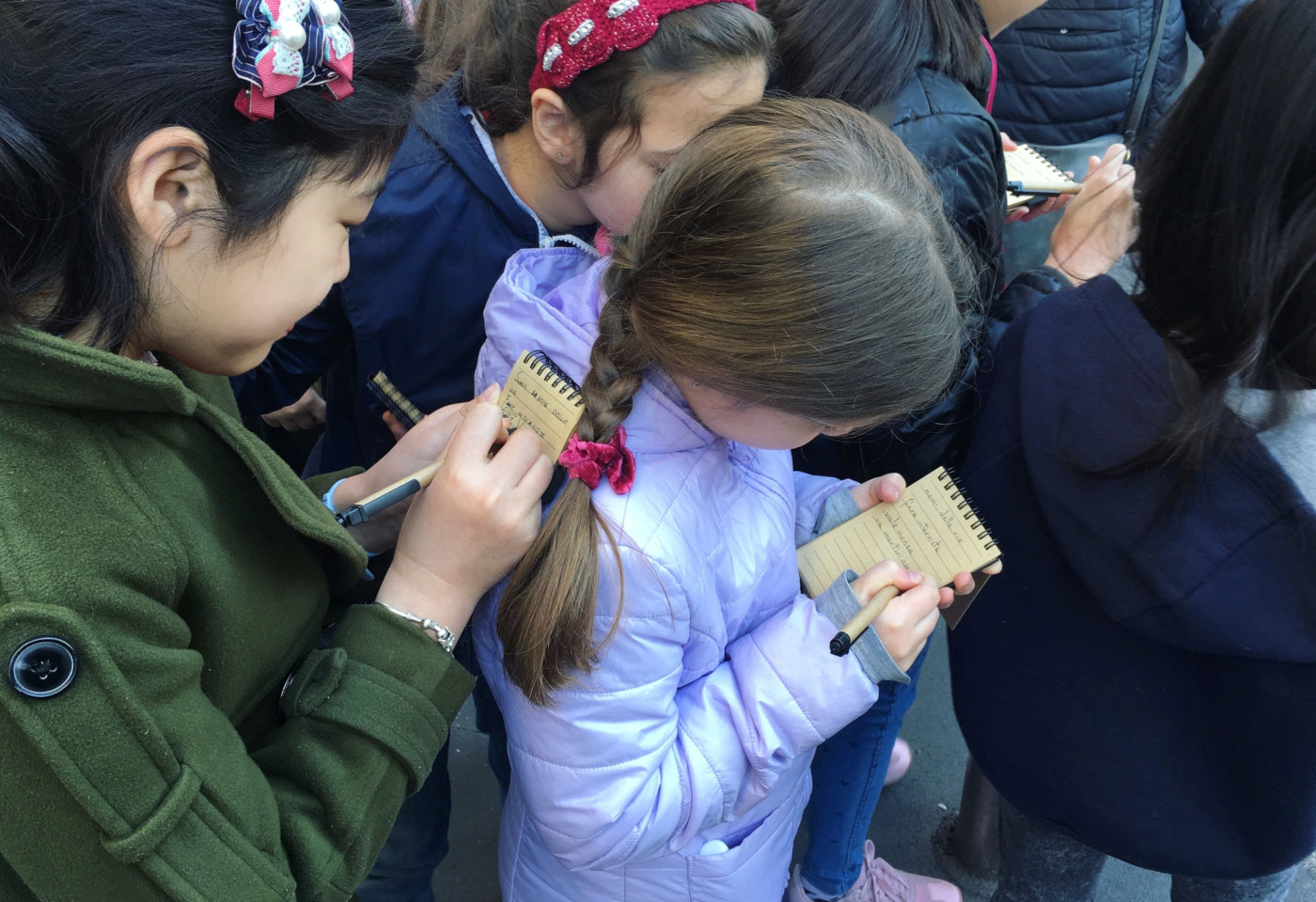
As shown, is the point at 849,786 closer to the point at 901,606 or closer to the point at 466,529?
the point at 901,606

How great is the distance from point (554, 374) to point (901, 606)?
521 millimetres

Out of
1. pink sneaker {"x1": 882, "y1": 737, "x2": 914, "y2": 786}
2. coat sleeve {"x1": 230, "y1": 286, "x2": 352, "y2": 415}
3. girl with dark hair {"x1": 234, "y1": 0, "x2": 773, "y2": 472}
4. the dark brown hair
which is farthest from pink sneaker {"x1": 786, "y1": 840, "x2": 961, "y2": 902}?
the dark brown hair

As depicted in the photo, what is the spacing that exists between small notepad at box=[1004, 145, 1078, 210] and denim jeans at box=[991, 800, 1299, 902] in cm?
110

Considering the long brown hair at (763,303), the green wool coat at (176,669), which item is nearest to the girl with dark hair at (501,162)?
the long brown hair at (763,303)

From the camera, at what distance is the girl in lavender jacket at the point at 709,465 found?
939 mm

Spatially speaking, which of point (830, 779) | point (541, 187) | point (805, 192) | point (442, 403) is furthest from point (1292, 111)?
point (830, 779)

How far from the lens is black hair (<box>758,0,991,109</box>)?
1.36 meters

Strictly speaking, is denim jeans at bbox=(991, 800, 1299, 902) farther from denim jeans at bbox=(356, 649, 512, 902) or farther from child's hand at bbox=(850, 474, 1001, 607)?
denim jeans at bbox=(356, 649, 512, 902)

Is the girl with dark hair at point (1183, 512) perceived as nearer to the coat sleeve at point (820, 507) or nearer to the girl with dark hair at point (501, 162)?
the coat sleeve at point (820, 507)

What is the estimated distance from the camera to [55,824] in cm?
67

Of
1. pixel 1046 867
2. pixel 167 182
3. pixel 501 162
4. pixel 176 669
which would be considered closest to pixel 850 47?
pixel 501 162

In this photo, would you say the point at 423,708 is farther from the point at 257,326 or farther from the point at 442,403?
the point at 442,403

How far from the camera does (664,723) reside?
1090mm

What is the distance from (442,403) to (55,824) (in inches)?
33.0
